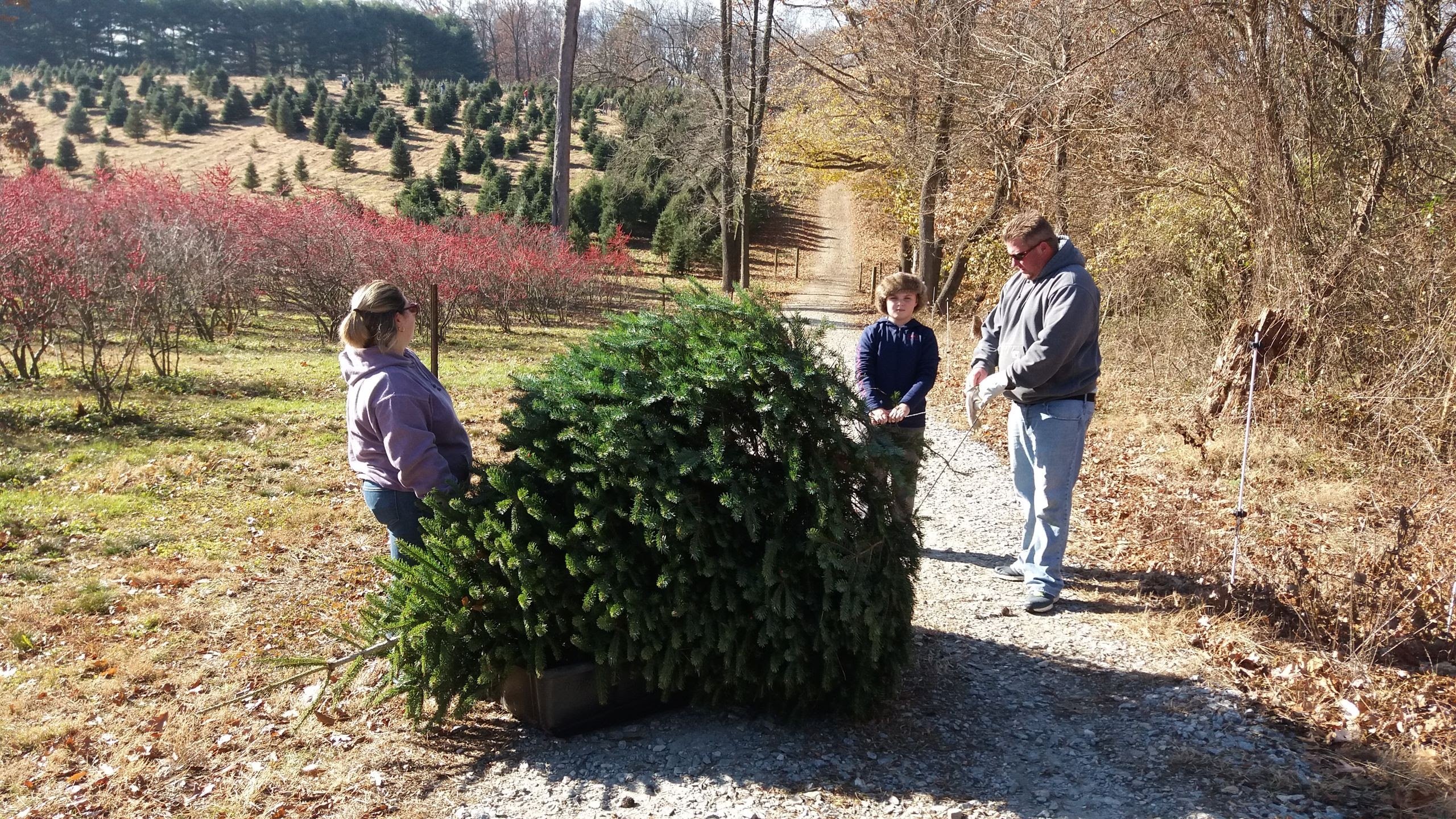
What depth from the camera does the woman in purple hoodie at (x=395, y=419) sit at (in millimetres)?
3930

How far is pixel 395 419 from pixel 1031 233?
3187 millimetres

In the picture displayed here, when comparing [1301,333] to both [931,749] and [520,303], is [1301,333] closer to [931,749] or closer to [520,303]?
[931,749]

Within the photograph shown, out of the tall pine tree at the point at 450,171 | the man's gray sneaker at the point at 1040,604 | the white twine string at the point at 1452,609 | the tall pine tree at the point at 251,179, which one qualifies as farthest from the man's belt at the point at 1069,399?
the tall pine tree at the point at 450,171

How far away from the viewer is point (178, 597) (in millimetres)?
5602

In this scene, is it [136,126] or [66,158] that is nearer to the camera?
[66,158]

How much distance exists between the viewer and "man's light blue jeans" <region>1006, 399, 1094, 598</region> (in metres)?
4.96

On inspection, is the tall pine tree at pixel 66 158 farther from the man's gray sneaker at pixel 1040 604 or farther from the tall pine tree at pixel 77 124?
the man's gray sneaker at pixel 1040 604

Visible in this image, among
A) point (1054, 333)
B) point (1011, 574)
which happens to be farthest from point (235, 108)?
point (1054, 333)

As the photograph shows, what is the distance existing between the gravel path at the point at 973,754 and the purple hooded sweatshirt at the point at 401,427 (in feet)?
3.70

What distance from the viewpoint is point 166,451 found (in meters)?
8.43

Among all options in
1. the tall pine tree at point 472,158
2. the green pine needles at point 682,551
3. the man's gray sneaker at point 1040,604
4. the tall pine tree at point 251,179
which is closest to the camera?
the green pine needles at point 682,551

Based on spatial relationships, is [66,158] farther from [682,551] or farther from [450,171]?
[682,551]

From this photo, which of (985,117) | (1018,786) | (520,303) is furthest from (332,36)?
(1018,786)

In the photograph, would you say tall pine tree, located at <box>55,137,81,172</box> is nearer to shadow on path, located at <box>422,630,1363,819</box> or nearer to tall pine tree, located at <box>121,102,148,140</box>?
tall pine tree, located at <box>121,102,148,140</box>
